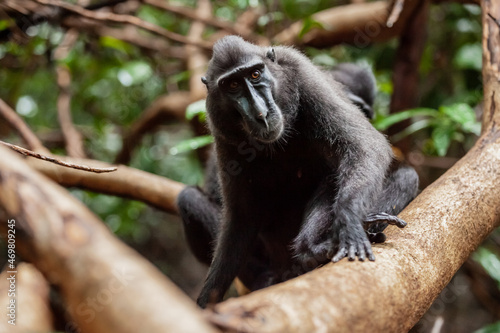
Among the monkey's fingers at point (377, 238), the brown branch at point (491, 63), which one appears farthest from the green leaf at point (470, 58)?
the monkey's fingers at point (377, 238)

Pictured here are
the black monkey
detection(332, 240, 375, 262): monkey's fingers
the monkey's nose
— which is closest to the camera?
detection(332, 240, 375, 262): monkey's fingers

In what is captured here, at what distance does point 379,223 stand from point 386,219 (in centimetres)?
27

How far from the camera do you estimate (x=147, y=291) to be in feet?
4.74

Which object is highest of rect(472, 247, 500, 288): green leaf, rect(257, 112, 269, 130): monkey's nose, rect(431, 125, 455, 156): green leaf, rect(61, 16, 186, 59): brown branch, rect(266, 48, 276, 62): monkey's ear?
rect(266, 48, 276, 62): monkey's ear

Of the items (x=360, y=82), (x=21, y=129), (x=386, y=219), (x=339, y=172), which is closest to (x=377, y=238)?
(x=386, y=219)

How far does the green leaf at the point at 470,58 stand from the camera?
6.45 metres

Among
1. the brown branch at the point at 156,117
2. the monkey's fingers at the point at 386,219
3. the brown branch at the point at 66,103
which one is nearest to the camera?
the monkey's fingers at the point at 386,219

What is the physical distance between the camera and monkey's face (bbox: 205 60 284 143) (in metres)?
3.57

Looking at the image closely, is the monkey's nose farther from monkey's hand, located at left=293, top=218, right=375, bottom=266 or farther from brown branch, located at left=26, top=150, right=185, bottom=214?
brown branch, located at left=26, top=150, right=185, bottom=214

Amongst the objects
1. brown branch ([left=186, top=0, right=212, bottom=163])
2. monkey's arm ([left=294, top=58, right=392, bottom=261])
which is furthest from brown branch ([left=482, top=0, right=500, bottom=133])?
brown branch ([left=186, top=0, right=212, bottom=163])

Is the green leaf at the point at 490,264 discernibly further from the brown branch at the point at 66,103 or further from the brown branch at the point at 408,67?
the brown branch at the point at 66,103

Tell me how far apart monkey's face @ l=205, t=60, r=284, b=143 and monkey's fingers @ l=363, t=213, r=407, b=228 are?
2.91 ft

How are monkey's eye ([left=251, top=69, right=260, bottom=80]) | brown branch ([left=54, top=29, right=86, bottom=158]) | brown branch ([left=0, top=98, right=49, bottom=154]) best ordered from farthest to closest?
1. brown branch ([left=54, top=29, right=86, bottom=158])
2. brown branch ([left=0, top=98, right=49, bottom=154])
3. monkey's eye ([left=251, top=69, right=260, bottom=80])

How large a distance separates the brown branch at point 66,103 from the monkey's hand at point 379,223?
4.78 metres
